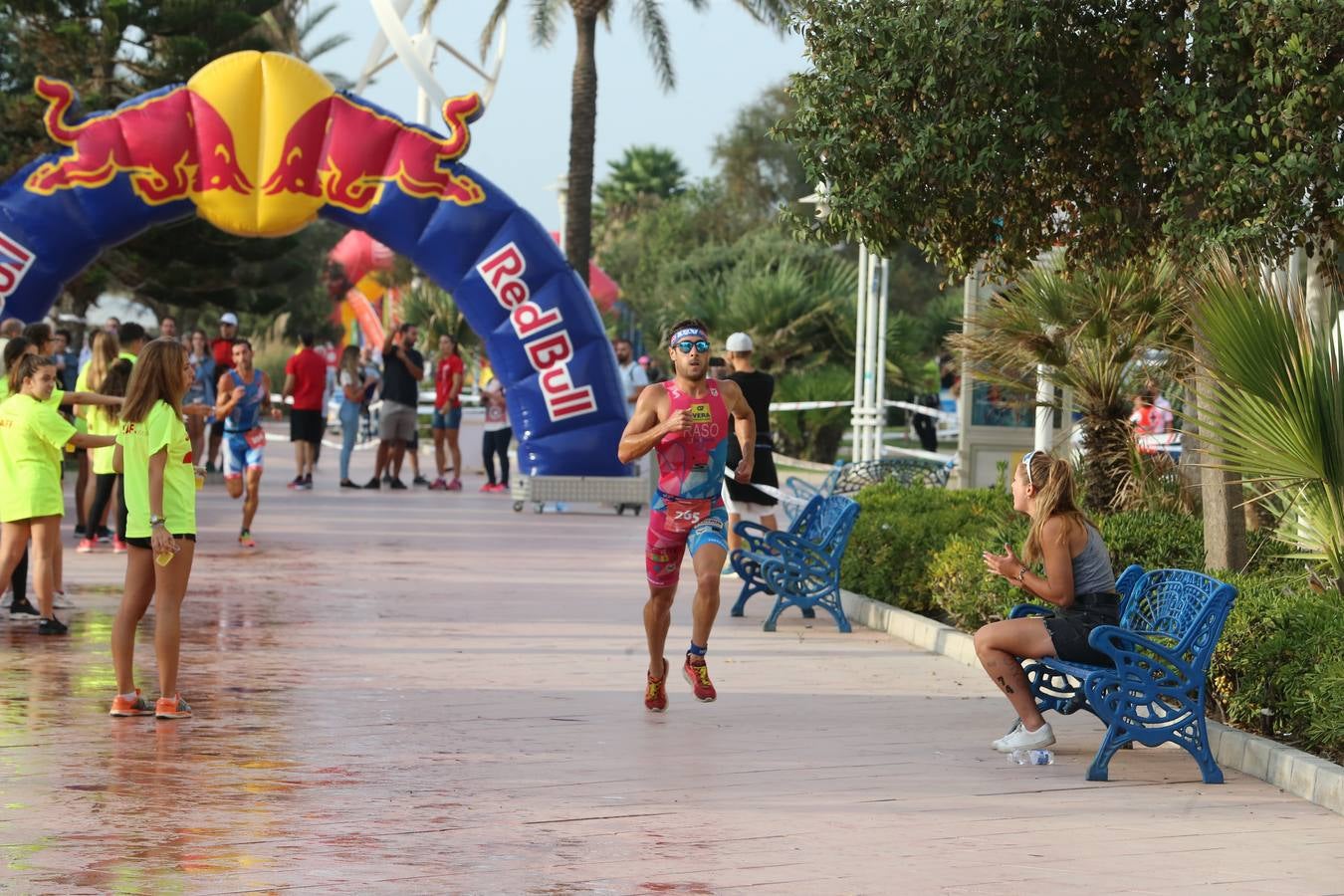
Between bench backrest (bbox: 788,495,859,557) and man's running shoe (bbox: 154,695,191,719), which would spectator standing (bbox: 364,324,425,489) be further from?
man's running shoe (bbox: 154,695,191,719)

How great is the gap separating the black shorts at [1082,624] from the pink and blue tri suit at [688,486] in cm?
183

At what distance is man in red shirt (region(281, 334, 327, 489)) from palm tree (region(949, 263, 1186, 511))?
11451 mm

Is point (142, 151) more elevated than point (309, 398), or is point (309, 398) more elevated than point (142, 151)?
point (142, 151)

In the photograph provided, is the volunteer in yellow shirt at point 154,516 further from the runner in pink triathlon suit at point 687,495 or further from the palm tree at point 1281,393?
the palm tree at point 1281,393

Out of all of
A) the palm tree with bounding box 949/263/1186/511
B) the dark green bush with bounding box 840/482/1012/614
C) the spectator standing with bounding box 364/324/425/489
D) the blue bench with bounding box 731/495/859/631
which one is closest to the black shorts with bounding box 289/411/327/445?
the spectator standing with bounding box 364/324/425/489

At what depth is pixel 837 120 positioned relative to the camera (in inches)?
401

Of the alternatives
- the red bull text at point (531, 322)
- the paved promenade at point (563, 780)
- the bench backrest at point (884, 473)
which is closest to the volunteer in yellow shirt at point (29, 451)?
the paved promenade at point (563, 780)

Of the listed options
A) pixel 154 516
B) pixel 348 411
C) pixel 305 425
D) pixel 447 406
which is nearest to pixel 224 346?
pixel 305 425

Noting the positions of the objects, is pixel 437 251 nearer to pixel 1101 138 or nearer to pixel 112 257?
pixel 1101 138

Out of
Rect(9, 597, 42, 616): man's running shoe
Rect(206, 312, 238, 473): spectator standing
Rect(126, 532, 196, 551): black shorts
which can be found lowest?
Rect(9, 597, 42, 616): man's running shoe

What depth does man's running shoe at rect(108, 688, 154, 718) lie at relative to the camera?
856 cm

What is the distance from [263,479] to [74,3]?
40.7 feet

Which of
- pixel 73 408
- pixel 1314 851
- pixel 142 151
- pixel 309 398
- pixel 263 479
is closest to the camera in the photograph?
pixel 1314 851

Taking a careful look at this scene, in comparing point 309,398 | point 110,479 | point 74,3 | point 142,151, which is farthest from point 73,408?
point 74,3
